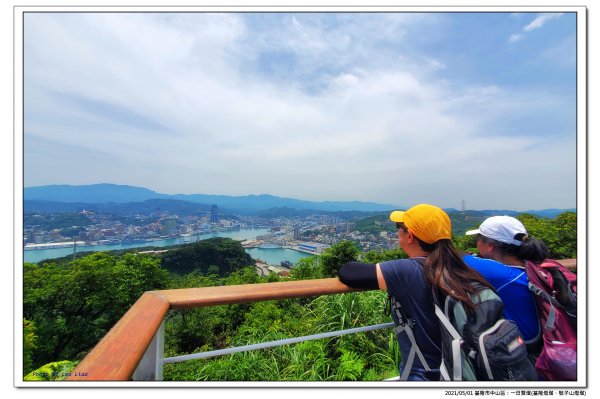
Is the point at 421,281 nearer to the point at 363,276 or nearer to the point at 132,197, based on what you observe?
the point at 363,276

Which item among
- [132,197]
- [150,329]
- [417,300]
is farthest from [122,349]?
[132,197]

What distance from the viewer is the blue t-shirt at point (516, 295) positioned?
1229 mm

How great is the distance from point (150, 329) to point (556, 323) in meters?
1.56

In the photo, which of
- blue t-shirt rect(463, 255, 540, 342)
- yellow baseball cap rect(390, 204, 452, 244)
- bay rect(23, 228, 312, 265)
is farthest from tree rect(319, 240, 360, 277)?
yellow baseball cap rect(390, 204, 452, 244)

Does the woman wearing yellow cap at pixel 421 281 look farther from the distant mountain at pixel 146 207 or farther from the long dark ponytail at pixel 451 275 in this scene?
the distant mountain at pixel 146 207

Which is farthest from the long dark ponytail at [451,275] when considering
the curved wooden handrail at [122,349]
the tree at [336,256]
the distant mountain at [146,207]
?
the distant mountain at [146,207]

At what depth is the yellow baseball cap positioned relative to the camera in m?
1.21

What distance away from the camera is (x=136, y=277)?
2361 cm

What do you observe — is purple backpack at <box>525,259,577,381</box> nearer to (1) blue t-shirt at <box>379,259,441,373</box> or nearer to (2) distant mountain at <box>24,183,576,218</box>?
(1) blue t-shirt at <box>379,259,441,373</box>

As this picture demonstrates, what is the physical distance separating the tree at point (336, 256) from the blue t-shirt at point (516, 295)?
14166 millimetres

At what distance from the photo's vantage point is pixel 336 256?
15383 mm
